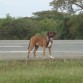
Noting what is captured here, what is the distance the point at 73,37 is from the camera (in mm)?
31344

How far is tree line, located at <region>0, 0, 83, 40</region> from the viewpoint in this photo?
2959 cm

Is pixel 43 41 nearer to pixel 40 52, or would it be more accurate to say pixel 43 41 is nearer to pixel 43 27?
pixel 40 52

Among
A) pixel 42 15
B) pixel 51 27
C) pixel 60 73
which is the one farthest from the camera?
pixel 42 15

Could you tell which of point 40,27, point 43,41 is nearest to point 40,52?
point 43,41

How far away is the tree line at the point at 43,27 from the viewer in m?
29.6

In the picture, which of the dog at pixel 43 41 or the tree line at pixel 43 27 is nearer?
the dog at pixel 43 41

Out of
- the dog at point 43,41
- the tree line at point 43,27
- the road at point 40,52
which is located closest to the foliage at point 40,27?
the tree line at point 43,27

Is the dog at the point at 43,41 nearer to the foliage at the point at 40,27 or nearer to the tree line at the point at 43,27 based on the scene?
the tree line at the point at 43,27

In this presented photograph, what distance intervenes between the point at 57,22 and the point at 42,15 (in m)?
6.95

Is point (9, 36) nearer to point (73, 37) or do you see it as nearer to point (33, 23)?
point (33, 23)

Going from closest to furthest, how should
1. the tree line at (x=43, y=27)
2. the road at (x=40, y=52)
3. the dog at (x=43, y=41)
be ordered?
the dog at (x=43, y=41) < the road at (x=40, y=52) < the tree line at (x=43, y=27)

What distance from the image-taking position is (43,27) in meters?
31.7

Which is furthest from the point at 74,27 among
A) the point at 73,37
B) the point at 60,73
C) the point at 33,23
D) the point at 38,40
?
the point at 60,73

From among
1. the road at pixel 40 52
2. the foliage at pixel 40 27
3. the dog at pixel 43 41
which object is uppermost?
the dog at pixel 43 41
